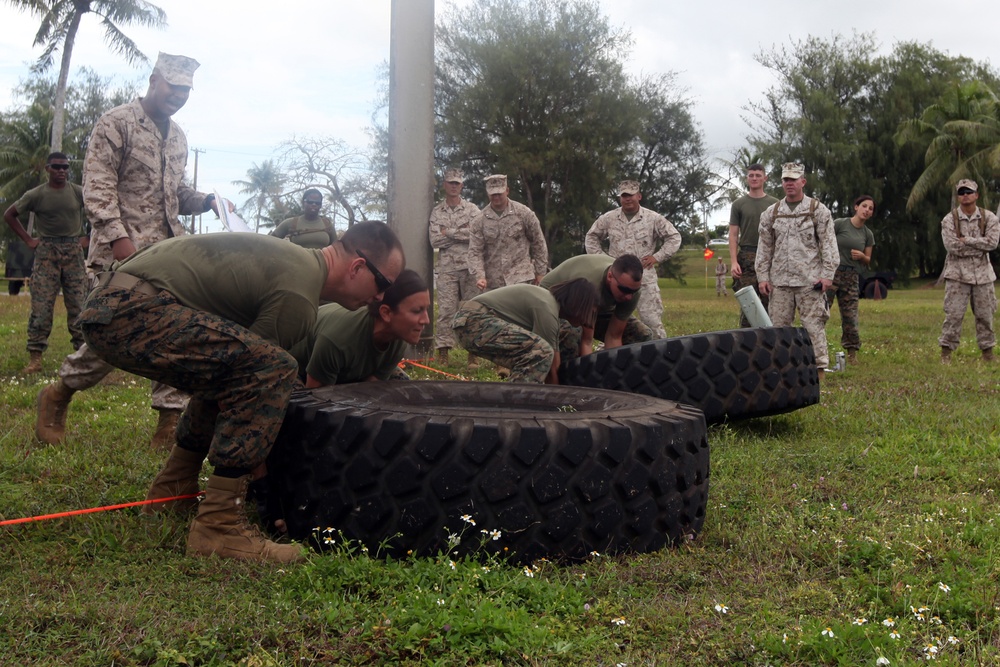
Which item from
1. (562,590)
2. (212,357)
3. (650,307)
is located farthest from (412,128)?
(562,590)

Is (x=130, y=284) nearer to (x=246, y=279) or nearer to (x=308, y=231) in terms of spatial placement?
(x=246, y=279)

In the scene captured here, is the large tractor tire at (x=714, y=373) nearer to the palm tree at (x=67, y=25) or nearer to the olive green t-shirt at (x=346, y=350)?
the olive green t-shirt at (x=346, y=350)

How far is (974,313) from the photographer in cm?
990

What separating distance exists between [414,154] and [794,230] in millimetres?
3848

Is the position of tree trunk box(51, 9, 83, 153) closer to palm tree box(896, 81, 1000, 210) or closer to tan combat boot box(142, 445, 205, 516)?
tan combat boot box(142, 445, 205, 516)

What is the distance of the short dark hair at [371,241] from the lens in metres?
3.60

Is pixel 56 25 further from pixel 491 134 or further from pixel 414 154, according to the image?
pixel 414 154

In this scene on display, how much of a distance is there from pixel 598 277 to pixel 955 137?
41.8 m

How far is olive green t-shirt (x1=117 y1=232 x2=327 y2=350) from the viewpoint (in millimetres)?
3389

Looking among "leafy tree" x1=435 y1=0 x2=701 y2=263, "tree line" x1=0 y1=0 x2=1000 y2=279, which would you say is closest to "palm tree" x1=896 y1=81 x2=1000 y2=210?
"tree line" x1=0 y1=0 x2=1000 y2=279

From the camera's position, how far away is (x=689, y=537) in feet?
11.3

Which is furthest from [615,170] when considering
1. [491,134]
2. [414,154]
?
[414,154]

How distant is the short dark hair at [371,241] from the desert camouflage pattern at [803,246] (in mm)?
5726

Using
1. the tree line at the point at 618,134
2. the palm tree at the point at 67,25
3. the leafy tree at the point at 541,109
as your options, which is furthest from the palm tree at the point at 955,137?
the palm tree at the point at 67,25
